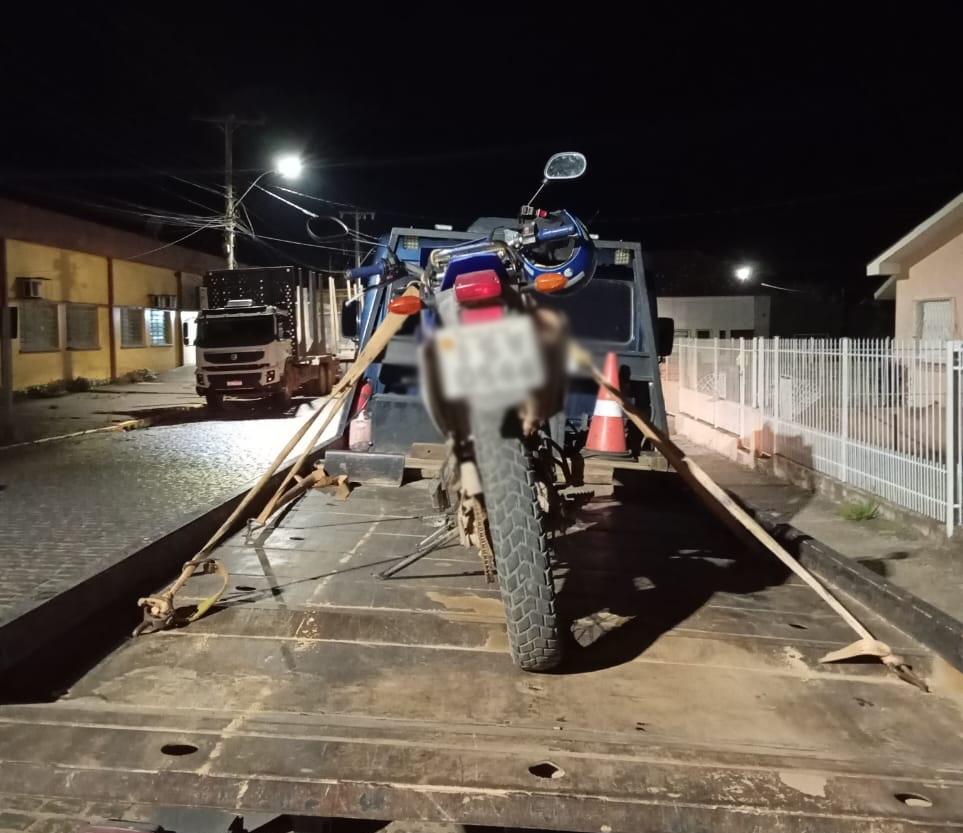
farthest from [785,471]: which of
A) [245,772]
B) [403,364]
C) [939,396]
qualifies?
[403,364]

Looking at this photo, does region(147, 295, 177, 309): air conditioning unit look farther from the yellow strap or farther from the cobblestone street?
the yellow strap

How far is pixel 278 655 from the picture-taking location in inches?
139

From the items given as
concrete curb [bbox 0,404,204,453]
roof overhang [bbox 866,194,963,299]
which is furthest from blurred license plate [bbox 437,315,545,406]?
roof overhang [bbox 866,194,963,299]

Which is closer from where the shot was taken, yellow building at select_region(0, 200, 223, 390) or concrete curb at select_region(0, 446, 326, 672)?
concrete curb at select_region(0, 446, 326, 672)

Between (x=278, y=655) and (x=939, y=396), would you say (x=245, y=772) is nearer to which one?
(x=278, y=655)

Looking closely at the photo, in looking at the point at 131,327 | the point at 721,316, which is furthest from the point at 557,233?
the point at 721,316

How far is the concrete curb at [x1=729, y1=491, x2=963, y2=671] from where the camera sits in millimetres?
3520

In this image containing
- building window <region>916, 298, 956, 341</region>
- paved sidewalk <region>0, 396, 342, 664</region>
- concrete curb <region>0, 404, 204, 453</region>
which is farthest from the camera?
building window <region>916, 298, 956, 341</region>

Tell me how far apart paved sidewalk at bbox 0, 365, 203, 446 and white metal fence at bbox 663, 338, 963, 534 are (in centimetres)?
1167

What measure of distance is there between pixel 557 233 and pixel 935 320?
54.8ft

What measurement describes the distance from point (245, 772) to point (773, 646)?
224 centimetres

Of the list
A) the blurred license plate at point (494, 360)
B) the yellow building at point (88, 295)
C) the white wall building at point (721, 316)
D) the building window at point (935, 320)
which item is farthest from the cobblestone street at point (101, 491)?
the white wall building at point (721, 316)

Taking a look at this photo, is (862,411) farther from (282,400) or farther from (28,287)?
(28,287)

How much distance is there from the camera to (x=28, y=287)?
2317 centimetres
